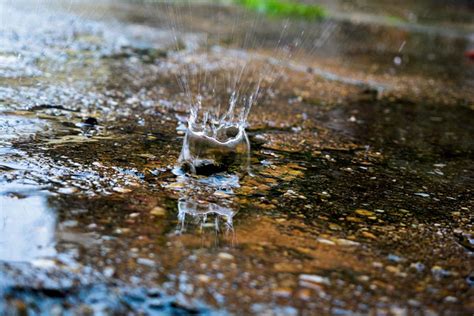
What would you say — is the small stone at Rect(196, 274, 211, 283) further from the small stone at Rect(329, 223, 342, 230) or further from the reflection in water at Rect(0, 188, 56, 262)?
the small stone at Rect(329, 223, 342, 230)

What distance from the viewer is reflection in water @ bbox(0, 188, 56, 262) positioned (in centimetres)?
174

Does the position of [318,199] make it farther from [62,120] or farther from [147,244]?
[62,120]

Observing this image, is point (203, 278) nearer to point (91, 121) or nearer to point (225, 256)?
point (225, 256)

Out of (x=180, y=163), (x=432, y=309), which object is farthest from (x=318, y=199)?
(x=432, y=309)

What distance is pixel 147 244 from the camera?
1.86 metres

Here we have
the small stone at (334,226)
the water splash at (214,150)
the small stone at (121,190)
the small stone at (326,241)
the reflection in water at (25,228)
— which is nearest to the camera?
the reflection in water at (25,228)

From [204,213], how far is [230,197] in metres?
0.20

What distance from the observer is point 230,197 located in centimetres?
232

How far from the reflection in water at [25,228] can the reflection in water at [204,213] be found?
469 mm

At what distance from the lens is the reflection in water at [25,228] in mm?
1741

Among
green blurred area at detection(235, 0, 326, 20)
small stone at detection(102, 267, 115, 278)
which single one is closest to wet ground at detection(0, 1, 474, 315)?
small stone at detection(102, 267, 115, 278)

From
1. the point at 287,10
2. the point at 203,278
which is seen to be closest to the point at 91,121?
the point at 203,278

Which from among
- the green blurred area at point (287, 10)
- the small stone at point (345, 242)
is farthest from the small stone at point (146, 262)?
→ the green blurred area at point (287, 10)

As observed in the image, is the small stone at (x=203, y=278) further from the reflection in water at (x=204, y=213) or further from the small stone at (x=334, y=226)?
the small stone at (x=334, y=226)
